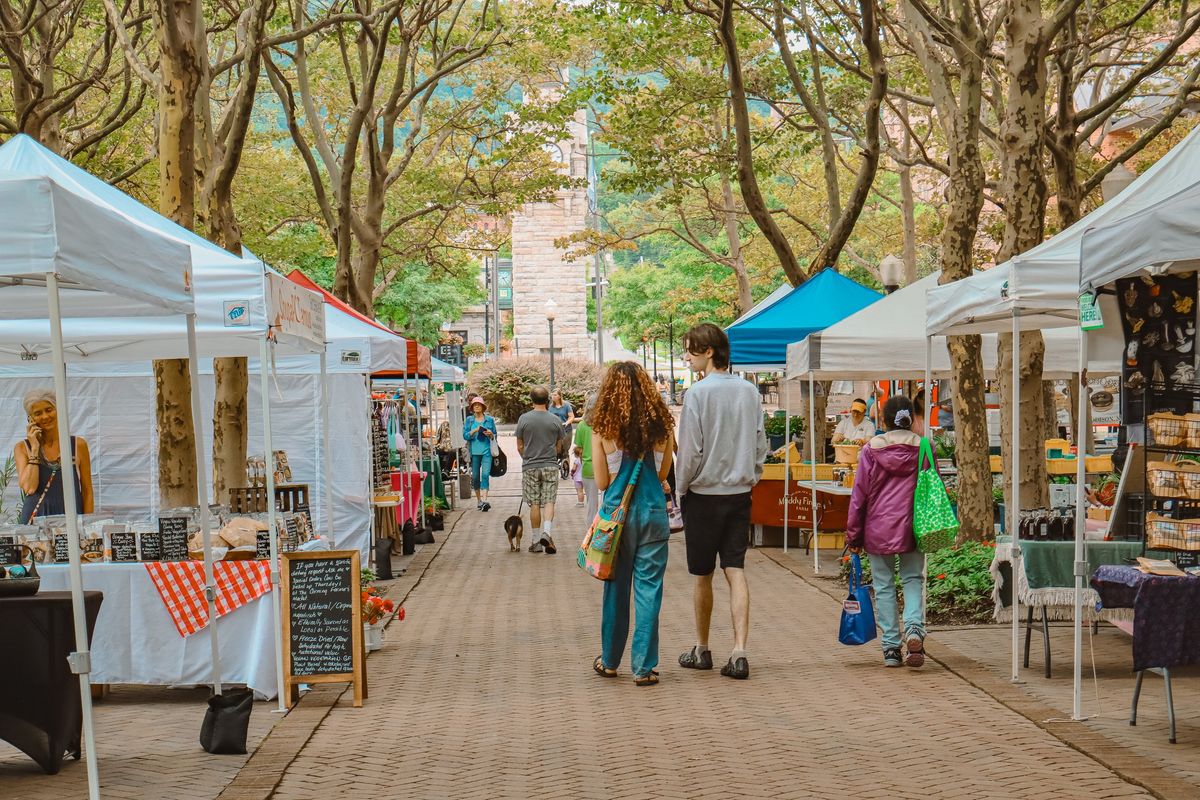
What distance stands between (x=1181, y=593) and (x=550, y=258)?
52.6 metres

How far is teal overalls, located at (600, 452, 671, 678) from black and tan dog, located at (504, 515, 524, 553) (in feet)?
29.9

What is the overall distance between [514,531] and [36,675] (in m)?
11.4

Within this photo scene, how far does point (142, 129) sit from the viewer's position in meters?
27.7

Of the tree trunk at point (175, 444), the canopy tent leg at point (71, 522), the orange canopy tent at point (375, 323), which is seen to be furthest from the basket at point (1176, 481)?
the orange canopy tent at point (375, 323)

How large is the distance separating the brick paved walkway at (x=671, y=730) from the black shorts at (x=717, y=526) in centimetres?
80

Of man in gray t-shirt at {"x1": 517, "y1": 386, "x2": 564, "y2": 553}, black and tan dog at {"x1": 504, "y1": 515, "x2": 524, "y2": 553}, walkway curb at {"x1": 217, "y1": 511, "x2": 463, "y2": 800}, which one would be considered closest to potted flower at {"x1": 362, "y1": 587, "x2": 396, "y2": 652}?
walkway curb at {"x1": 217, "y1": 511, "x2": 463, "y2": 800}

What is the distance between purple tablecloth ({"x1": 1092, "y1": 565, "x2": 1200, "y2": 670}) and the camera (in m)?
6.88

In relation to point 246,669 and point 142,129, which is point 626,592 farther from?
point 142,129

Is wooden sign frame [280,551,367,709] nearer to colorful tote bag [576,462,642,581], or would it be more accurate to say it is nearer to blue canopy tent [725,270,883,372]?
colorful tote bag [576,462,642,581]

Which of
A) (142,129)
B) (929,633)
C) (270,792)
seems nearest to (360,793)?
(270,792)

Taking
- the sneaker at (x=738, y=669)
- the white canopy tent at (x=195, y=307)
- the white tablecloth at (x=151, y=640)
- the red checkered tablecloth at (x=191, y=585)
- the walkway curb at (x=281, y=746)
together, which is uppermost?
the white canopy tent at (x=195, y=307)

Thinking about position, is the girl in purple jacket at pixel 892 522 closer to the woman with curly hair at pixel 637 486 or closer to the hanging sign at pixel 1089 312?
the woman with curly hair at pixel 637 486

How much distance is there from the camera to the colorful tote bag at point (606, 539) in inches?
344

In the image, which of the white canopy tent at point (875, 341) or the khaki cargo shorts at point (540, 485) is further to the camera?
the khaki cargo shorts at point (540, 485)
